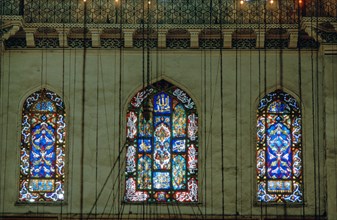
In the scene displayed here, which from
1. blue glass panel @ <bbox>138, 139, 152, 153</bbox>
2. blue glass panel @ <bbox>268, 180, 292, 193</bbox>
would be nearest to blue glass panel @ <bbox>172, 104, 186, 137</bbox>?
blue glass panel @ <bbox>138, 139, 152, 153</bbox>

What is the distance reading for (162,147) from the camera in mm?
18844

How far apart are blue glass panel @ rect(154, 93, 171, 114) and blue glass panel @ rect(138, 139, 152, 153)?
0.57 metres

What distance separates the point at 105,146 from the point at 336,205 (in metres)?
4.13

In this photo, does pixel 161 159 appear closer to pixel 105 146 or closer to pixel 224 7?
pixel 105 146

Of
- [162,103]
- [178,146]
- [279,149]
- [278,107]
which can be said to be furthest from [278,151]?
[162,103]

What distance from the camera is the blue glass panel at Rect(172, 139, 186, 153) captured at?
18797mm

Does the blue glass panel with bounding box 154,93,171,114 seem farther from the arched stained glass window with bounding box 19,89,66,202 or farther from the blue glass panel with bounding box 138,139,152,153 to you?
the arched stained glass window with bounding box 19,89,66,202

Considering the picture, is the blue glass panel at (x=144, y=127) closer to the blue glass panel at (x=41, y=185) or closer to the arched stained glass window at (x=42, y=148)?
the arched stained glass window at (x=42, y=148)

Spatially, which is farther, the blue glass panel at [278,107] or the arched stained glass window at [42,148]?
the blue glass panel at [278,107]

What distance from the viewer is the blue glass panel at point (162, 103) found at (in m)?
19.0

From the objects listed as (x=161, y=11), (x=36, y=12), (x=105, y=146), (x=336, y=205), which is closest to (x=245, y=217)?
(x=336, y=205)

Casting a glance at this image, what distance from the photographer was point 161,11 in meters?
18.8

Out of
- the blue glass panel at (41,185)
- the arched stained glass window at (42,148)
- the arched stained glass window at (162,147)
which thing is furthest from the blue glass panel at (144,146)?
the blue glass panel at (41,185)

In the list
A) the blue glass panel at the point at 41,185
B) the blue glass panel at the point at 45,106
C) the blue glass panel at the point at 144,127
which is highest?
the blue glass panel at the point at 45,106
